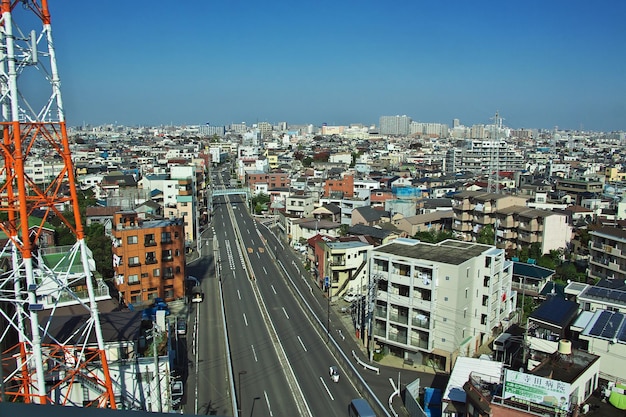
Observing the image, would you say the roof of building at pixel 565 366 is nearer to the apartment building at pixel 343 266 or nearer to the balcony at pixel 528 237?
the apartment building at pixel 343 266

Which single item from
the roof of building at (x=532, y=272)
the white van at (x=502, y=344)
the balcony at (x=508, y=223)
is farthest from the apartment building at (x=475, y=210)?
the white van at (x=502, y=344)

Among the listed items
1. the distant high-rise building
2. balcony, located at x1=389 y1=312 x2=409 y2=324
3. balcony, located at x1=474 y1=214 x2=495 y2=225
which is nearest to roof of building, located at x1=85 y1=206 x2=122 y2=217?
balcony, located at x1=389 y1=312 x2=409 y2=324

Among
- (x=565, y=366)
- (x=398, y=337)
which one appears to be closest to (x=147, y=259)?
(x=398, y=337)

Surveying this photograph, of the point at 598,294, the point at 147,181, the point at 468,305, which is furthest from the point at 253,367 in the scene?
the point at 147,181

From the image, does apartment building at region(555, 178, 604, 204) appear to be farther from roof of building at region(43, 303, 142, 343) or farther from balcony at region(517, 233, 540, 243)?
roof of building at region(43, 303, 142, 343)

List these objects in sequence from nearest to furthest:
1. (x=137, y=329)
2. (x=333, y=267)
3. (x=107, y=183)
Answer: (x=137, y=329)
(x=333, y=267)
(x=107, y=183)

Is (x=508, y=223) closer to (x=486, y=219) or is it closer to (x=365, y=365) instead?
(x=486, y=219)

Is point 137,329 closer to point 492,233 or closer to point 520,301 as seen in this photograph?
point 520,301
